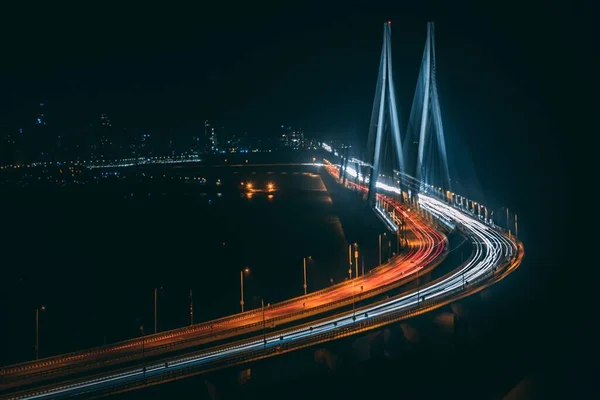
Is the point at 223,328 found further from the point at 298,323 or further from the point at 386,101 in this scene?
the point at 386,101

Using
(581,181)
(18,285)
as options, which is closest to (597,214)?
(581,181)

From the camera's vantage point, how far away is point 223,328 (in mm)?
5453

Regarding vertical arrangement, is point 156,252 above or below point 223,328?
below

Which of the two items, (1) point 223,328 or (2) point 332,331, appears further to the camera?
(1) point 223,328

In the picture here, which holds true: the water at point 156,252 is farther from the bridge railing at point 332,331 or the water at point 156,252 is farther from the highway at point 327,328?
the bridge railing at point 332,331

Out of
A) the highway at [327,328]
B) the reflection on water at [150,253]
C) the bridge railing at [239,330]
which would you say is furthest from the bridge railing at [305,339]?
the reflection on water at [150,253]

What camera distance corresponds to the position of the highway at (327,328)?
4.24 m

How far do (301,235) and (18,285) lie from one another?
5.68 m

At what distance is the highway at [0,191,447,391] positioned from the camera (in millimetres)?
4496

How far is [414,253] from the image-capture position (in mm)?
8531

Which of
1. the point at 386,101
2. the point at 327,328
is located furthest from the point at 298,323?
the point at 386,101

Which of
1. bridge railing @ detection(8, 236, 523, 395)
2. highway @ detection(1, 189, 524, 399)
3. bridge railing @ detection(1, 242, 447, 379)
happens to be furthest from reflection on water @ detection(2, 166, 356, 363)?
bridge railing @ detection(8, 236, 523, 395)

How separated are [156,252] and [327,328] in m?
8.65

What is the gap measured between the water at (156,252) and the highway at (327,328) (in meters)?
2.11
